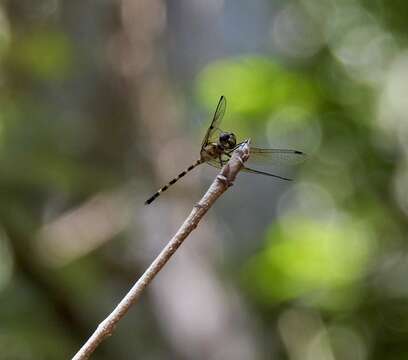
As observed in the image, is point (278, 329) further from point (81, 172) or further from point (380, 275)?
point (81, 172)

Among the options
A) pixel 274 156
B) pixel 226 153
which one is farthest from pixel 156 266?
pixel 274 156

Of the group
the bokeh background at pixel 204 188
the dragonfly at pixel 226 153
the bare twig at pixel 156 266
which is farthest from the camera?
the bokeh background at pixel 204 188

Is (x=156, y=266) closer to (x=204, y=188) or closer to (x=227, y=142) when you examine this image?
(x=227, y=142)

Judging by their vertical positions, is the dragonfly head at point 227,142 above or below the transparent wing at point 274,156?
above

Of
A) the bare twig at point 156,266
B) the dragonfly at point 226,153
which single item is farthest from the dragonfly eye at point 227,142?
the bare twig at point 156,266

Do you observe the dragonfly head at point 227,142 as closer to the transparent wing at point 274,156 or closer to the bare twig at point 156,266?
the transparent wing at point 274,156

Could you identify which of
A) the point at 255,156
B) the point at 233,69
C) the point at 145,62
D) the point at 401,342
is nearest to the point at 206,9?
the point at 145,62

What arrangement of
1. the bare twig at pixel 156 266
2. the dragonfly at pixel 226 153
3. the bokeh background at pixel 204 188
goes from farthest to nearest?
the bokeh background at pixel 204 188 < the dragonfly at pixel 226 153 < the bare twig at pixel 156 266
